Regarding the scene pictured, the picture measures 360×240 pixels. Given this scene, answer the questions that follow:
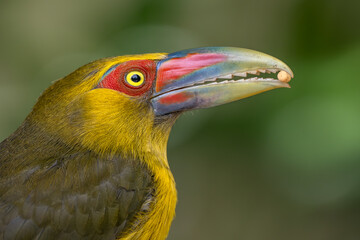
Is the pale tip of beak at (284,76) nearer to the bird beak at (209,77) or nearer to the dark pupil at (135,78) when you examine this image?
the bird beak at (209,77)

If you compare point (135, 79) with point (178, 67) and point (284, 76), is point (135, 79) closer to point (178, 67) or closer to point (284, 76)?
point (178, 67)

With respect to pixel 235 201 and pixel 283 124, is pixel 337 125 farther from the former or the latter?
pixel 235 201

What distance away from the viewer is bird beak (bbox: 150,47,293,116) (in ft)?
10.5

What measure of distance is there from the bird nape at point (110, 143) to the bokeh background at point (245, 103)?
5.10 feet

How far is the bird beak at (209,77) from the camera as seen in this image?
10.5ft

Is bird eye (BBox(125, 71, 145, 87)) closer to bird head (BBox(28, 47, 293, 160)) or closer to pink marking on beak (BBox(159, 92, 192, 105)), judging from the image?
bird head (BBox(28, 47, 293, 160))

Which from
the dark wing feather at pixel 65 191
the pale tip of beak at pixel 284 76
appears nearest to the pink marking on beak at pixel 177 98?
the dark wing feather at pixel 65 191

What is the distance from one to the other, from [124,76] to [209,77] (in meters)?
0.55

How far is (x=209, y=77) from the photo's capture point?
3.26m

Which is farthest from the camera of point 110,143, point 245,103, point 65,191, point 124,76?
point 245,103

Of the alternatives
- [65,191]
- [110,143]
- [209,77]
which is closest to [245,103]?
[209,77]

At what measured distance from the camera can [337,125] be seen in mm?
4309

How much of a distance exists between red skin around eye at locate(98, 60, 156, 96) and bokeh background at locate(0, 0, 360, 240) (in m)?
1.84

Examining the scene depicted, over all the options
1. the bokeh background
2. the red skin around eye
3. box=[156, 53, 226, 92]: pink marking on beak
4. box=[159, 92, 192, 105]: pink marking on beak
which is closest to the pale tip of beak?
box=[156, 53, 226, 92]: pink marking on beak
